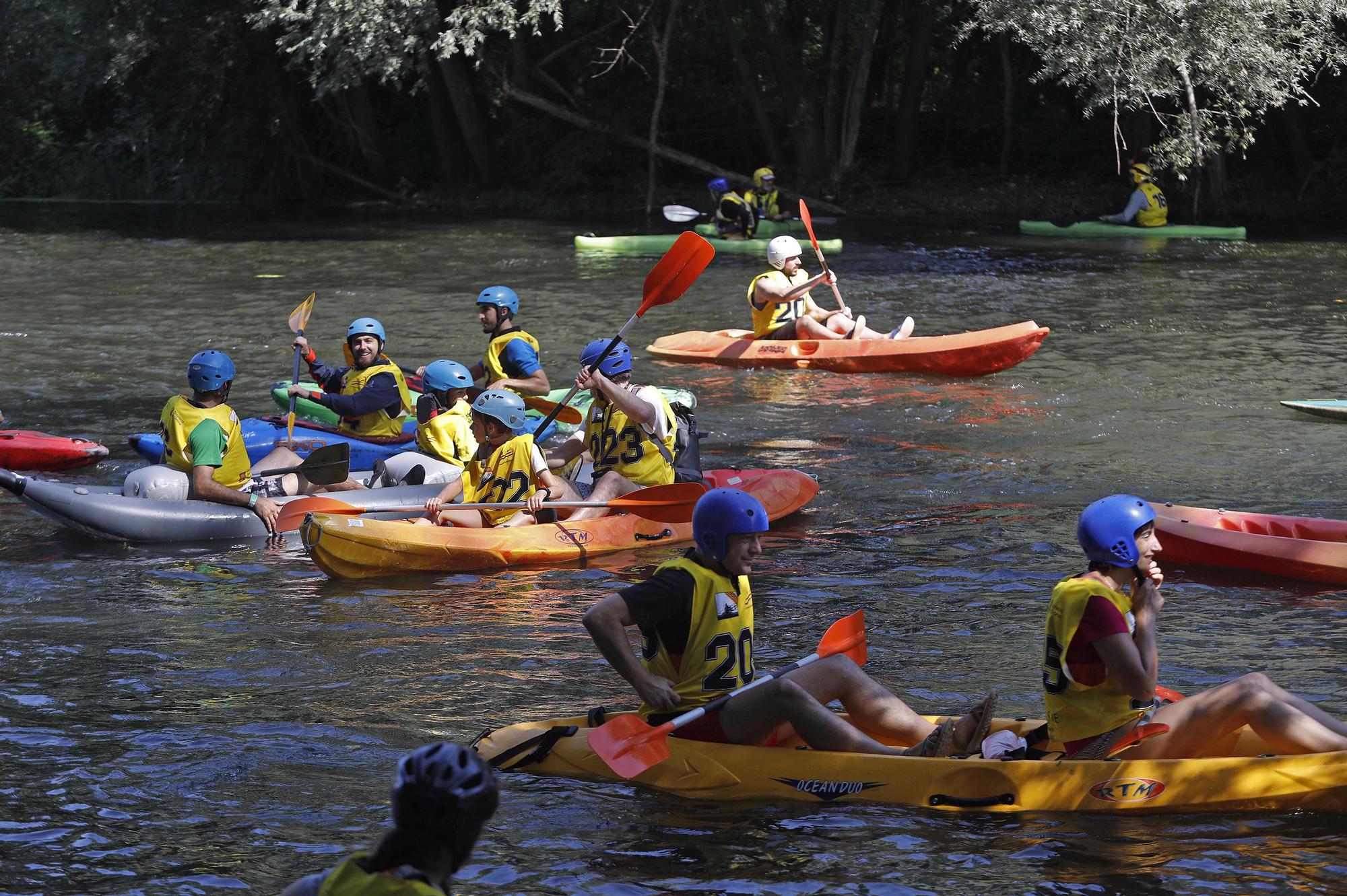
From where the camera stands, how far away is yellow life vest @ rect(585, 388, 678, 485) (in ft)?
27.9

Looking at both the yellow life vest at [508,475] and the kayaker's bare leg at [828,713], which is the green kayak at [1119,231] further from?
the kayaker's bare leg at [828,713]

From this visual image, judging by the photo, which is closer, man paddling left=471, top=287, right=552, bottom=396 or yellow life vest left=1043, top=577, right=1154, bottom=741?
yellow life vest left=1043, top=577, right=1154, bottom=741

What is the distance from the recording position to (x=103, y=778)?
552 centimetres

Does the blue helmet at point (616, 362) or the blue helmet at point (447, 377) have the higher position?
the blue helmet at point (616, 362)

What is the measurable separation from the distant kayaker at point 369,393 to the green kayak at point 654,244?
38.7 feet

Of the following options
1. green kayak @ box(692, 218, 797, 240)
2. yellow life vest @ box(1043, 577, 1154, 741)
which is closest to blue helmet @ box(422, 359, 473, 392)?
yellow life vest @ box(1043, 577, 1154, 741)

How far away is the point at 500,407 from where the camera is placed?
782cm

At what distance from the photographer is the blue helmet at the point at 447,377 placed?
9445 mm

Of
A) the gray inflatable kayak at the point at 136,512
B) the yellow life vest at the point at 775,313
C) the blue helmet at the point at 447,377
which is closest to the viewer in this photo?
the gray inflatable kayak at the point at 136,512

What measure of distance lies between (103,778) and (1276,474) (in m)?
7.52

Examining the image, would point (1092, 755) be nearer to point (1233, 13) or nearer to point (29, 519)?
point (29, 519)

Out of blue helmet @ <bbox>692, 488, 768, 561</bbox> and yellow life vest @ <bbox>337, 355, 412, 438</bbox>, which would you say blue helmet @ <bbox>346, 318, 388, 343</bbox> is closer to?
yellow life vest @ <bbox>337, 355, 412, 438</bbox>

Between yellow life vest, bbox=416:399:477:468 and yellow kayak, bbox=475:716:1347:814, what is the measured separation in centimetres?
466

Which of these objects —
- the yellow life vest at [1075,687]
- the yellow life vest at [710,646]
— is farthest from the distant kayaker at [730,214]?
the yellow life vest at [1075,687]
